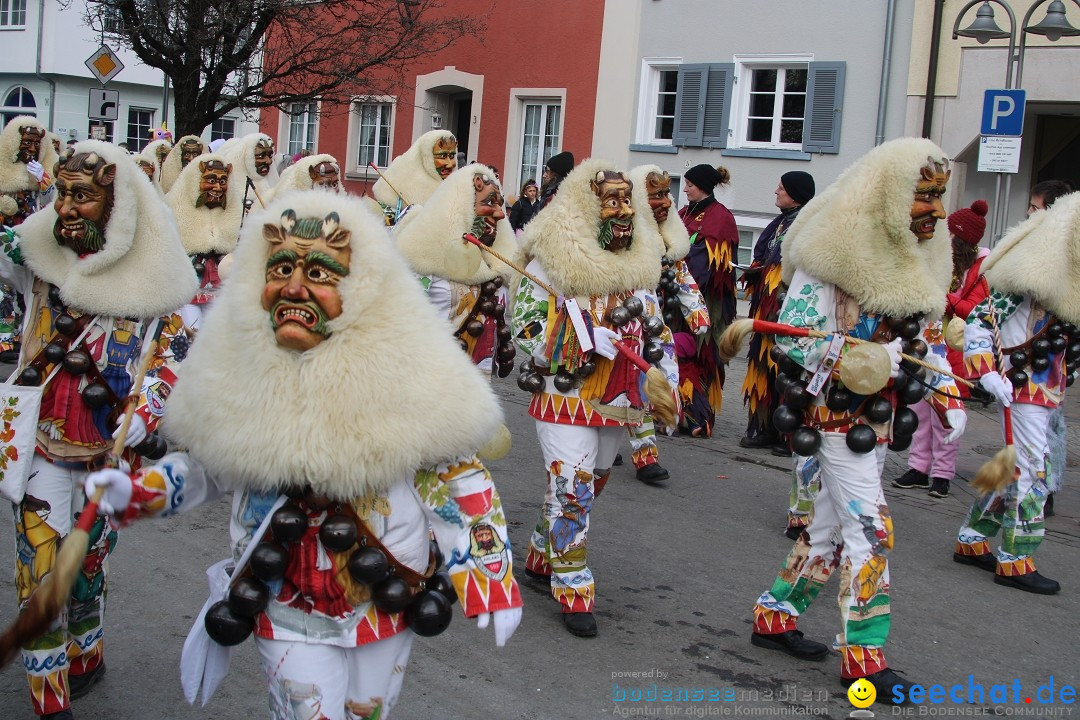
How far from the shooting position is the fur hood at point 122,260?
409 cm

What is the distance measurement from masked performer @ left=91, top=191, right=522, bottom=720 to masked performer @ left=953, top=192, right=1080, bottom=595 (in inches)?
151

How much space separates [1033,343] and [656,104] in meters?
12.6

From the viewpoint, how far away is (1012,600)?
5965 millimetres

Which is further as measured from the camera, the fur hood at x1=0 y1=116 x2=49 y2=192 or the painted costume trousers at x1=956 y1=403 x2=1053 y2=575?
the fur hood at x1=0 y1=116 x2=49 y2=192

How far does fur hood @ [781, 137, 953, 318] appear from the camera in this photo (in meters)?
4.56

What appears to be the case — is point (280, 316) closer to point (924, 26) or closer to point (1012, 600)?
point (1012, 600)

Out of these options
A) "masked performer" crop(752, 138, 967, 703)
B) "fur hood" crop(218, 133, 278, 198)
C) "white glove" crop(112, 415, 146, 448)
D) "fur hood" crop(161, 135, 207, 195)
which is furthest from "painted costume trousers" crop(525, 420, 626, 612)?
"fur hood" crop(161, 135, 207, 195)

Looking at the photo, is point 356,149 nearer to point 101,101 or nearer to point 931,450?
point 101,101

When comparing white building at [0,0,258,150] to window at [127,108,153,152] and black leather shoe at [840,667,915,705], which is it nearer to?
window at [127,108,153,152]

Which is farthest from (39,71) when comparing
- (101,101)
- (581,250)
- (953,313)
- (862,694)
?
(862,694)

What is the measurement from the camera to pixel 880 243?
4609mm

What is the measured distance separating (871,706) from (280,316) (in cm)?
298

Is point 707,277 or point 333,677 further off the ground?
point 707,277

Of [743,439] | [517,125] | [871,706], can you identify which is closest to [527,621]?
[871,706]
